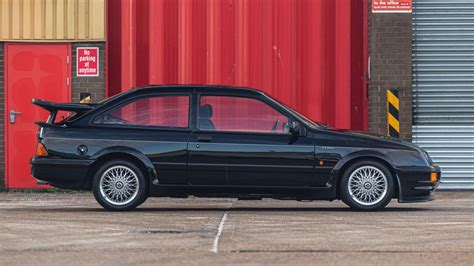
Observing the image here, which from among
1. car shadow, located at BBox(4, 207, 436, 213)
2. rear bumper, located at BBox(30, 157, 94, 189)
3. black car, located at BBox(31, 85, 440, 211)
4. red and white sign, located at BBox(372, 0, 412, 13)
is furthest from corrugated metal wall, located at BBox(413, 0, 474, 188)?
rear bumper, located at BBox(30, 157, 94, 189)

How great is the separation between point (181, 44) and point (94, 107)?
193 inches

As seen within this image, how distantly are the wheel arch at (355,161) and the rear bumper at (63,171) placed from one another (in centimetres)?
274

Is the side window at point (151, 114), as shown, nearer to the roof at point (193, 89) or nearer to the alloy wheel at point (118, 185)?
the roof at point (193, 89)

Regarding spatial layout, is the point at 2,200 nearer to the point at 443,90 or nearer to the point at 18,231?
the point at 18,231

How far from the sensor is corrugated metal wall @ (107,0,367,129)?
56.1 feet

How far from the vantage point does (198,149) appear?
1221 cm

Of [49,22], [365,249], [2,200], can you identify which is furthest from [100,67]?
[365,249]

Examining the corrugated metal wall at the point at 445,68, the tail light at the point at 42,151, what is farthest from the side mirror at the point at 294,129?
the corrugated metal wall at the point at 445,68

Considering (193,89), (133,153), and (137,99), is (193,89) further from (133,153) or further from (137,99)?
(133,153)

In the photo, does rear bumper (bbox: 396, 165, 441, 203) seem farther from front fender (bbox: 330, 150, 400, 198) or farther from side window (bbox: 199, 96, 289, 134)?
side window (bbox: 199, 96, 289, 134)

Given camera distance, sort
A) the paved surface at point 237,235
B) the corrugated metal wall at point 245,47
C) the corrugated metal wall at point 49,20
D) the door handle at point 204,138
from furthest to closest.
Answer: the corrugated metal wall at point 245,47
the corrugated metal wall at point 49,20
the door handle at point 204,138
the paved surface at point 237,235

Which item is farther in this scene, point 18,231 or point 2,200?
point 2,200

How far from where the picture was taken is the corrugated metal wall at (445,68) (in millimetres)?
16891

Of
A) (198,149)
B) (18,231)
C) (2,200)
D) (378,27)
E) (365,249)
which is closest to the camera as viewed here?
(365,249)
